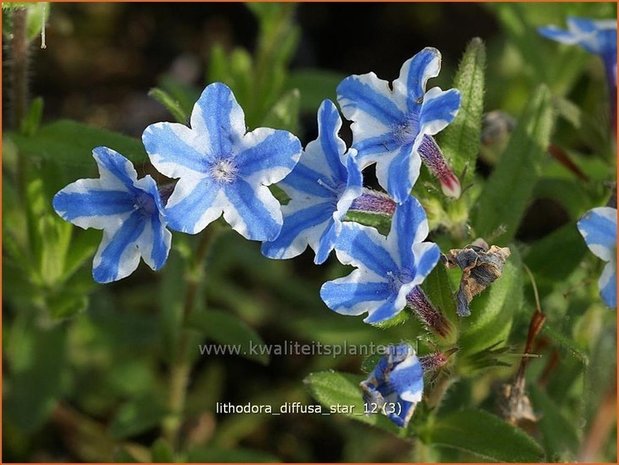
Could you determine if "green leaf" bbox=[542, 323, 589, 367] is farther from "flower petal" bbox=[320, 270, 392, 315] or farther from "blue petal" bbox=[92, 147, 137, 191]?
"blue petal" bbox=[92, 147, 137, 191]

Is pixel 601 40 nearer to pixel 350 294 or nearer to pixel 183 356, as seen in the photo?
pixel 350 294

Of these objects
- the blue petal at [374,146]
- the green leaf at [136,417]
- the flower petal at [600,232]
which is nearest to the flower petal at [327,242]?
the blue petal at [374,146]

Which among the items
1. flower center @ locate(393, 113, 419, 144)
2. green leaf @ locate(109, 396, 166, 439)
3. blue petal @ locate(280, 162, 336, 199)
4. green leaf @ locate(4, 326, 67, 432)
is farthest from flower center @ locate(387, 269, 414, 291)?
green leaf @ locate(4, 326, 67, 432)

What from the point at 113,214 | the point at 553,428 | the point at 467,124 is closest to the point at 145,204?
the point at 113,214

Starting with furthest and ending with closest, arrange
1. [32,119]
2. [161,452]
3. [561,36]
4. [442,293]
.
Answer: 1. [561,36]
2. [161,452]
3. [32,119]
4. [442,293]

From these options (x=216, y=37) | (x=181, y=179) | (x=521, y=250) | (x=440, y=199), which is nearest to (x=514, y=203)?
(x=521, y=250)

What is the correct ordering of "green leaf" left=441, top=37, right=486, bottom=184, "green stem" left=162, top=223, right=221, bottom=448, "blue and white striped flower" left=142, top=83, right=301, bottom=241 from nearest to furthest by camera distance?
"blue and white striped flower" left=142, top=83, right=301, bottom=241, "green leaf" left=441, top=37, right=486, bottom=184, "green stem" left=162, top=223, right=221, bottom=448

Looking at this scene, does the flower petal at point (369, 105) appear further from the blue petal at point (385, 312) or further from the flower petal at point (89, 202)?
the flower petal at point (89, 202)
